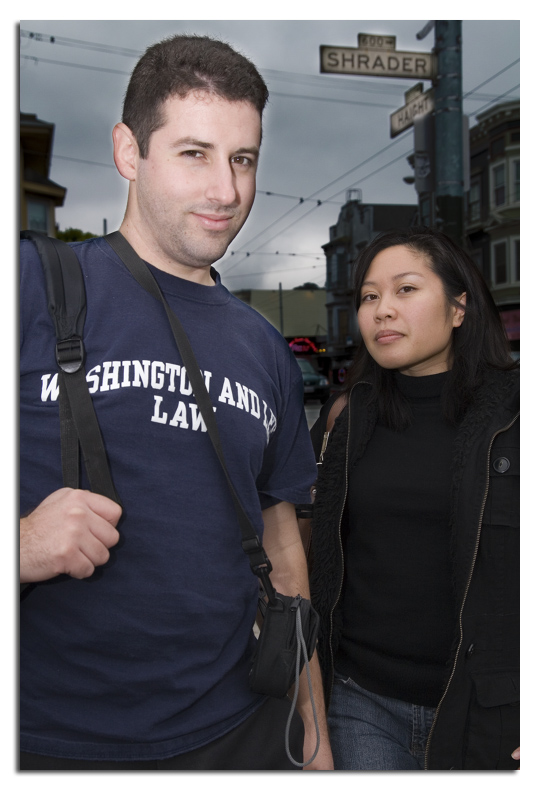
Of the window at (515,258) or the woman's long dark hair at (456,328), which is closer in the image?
the window at (515,258)

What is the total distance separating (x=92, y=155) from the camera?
4.91 feet

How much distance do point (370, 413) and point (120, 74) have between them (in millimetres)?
1077

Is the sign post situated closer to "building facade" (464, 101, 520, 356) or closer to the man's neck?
"building facade" (464, 101, 520, 356)

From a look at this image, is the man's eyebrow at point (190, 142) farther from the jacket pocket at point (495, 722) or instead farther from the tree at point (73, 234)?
the jacket pocket at point (495, 722)

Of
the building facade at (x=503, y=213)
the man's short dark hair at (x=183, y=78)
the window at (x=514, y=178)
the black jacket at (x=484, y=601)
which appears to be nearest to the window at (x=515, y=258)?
the building facade at (x=503, y=213)

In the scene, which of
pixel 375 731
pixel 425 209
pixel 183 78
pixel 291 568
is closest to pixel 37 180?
pixel 183 78

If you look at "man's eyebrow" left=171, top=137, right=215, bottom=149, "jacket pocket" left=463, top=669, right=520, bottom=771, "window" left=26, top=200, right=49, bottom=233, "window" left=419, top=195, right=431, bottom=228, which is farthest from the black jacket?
"window" left=419, top=195, right=431, bottom=228

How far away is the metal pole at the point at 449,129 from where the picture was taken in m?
1.65

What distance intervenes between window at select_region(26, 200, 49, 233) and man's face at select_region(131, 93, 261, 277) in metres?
0.28

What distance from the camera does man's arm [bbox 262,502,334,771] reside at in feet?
4.67

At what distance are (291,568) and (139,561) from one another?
17.3 inches

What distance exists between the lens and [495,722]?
1521 mm
